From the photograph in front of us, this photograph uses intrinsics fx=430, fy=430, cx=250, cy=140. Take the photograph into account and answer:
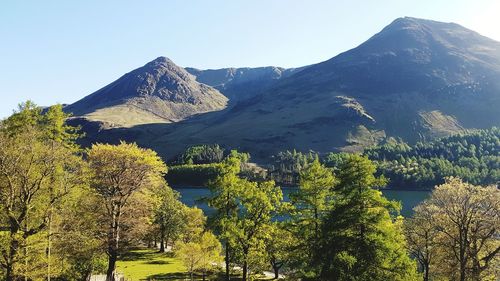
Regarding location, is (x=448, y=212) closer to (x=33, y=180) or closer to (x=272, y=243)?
(x=272, y=243)

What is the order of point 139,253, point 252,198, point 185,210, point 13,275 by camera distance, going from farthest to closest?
point 185,210
point 139,253
point 252,198
point 13,275

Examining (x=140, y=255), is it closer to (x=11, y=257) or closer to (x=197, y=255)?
(x=197, y=255)

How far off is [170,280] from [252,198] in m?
23.9

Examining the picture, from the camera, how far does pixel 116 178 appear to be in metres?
51.6

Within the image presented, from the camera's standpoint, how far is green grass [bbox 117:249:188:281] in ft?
230

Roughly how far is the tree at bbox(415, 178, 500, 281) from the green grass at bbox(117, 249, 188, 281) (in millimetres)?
41791

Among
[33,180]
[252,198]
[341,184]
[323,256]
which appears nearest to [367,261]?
Answer: [323,256]

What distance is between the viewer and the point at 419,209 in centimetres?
5469

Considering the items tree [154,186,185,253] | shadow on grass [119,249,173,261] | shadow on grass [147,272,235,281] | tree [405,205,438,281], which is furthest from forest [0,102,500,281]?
tree [154,186,185,253]

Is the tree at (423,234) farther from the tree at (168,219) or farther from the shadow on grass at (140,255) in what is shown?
the tree at (168,219)

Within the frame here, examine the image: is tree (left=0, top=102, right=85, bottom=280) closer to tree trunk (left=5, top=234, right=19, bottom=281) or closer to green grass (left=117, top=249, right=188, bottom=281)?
tree trunk (left=5, top=234, right=19, bottom=281)

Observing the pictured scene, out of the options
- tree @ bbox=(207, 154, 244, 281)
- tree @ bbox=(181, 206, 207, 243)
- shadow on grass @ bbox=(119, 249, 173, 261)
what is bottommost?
shadow on grass @ bbox=(119, 249, 173, 261)

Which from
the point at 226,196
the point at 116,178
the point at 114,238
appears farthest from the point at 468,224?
the point at 116,178

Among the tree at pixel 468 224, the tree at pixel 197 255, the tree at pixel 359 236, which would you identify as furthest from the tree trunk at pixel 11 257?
the tree at pixel 468 224
